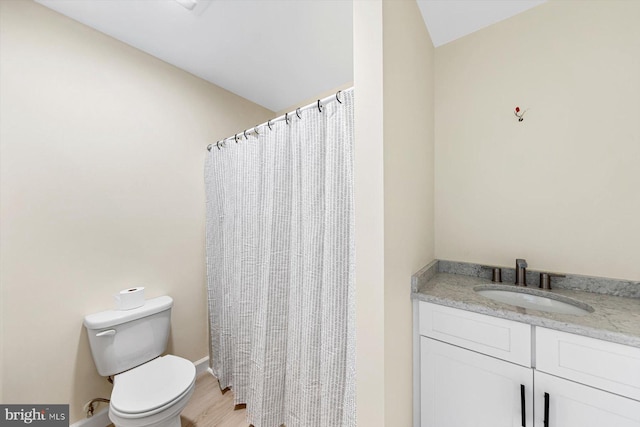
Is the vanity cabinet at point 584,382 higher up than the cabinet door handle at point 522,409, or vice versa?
the vanity cabinet at point 584,382

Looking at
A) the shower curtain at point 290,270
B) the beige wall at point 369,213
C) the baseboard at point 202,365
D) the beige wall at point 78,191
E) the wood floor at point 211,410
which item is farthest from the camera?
the baseboard at point 202,365

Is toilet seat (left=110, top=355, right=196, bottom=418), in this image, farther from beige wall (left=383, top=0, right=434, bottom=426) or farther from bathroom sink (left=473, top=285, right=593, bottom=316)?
bathroom sink (left=473, top=285, right=593, bottom=316)

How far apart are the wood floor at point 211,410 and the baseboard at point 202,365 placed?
4.0 inches

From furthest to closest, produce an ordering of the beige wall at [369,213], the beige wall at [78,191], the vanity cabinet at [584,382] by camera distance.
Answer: the beige wall at [78,191]
the beige wall at [369,213]
the vanity cabinet at [584,382]

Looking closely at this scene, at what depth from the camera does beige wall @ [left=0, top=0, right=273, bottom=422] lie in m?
1.20

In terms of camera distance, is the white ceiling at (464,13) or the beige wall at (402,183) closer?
the beige wall at (402,183)

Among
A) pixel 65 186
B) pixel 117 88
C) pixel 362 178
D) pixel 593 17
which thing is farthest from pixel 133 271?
pixel 593 17

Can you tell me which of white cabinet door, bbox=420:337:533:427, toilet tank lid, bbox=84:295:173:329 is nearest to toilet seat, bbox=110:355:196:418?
toilet tank lid, bbox=84:295:173:329

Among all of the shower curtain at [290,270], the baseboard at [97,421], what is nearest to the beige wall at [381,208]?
the shower curtain at [290,270]

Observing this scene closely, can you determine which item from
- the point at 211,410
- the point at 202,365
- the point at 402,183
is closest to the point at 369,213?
the point at 402,183

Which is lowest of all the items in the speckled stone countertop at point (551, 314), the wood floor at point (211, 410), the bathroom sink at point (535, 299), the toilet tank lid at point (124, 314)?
the wood floor at point (211, 410)

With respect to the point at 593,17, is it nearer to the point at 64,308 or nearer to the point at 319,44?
the point at 319,44

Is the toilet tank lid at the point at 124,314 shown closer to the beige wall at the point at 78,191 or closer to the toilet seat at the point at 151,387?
the beige wall at the point at 78,191

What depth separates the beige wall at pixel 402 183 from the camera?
92 centimetres
